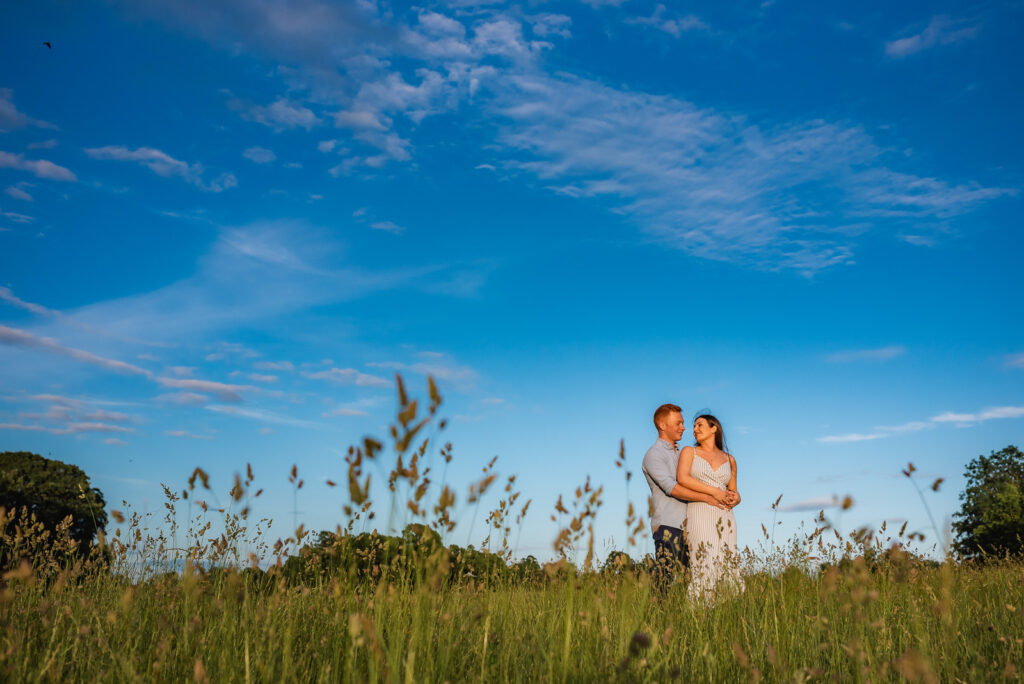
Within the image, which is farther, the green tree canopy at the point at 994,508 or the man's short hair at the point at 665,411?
the green tree canopy at the point at 994,508

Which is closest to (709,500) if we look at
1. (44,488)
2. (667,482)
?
(667,482)

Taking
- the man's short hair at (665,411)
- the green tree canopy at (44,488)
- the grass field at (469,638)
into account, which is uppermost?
the man's short hair at (665,411)

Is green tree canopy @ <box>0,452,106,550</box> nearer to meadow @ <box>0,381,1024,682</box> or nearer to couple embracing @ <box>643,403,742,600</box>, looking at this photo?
meadow @ <box>0,381,1024,682</box>

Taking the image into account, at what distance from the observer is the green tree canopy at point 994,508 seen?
50.5 feet

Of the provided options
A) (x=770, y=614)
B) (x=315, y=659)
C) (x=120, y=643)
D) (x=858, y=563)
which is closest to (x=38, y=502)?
(x=120, y=643)

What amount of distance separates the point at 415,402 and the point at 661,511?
545cm

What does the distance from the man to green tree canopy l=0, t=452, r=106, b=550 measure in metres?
9.52

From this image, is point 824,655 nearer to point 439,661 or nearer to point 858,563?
point 858,563

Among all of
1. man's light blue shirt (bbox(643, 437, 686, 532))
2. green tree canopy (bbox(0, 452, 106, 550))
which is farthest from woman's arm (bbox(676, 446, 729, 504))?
green tree canopy (bbox(0, 452, 106, 550))

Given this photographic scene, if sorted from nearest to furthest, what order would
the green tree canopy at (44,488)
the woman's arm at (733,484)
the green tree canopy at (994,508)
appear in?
the woman's arm at (733,484), the green tree canopy at (44,488), the green tree canopy at (994,508)

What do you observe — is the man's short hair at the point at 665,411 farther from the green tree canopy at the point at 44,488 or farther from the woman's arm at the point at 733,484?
the green tree canopy at the point at 44,488

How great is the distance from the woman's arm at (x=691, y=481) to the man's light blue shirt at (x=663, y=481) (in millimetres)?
200

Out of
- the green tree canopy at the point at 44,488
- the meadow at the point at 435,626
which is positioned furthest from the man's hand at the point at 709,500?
the green tree canopy at the point at 44,488

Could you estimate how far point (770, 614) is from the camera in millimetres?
3803
